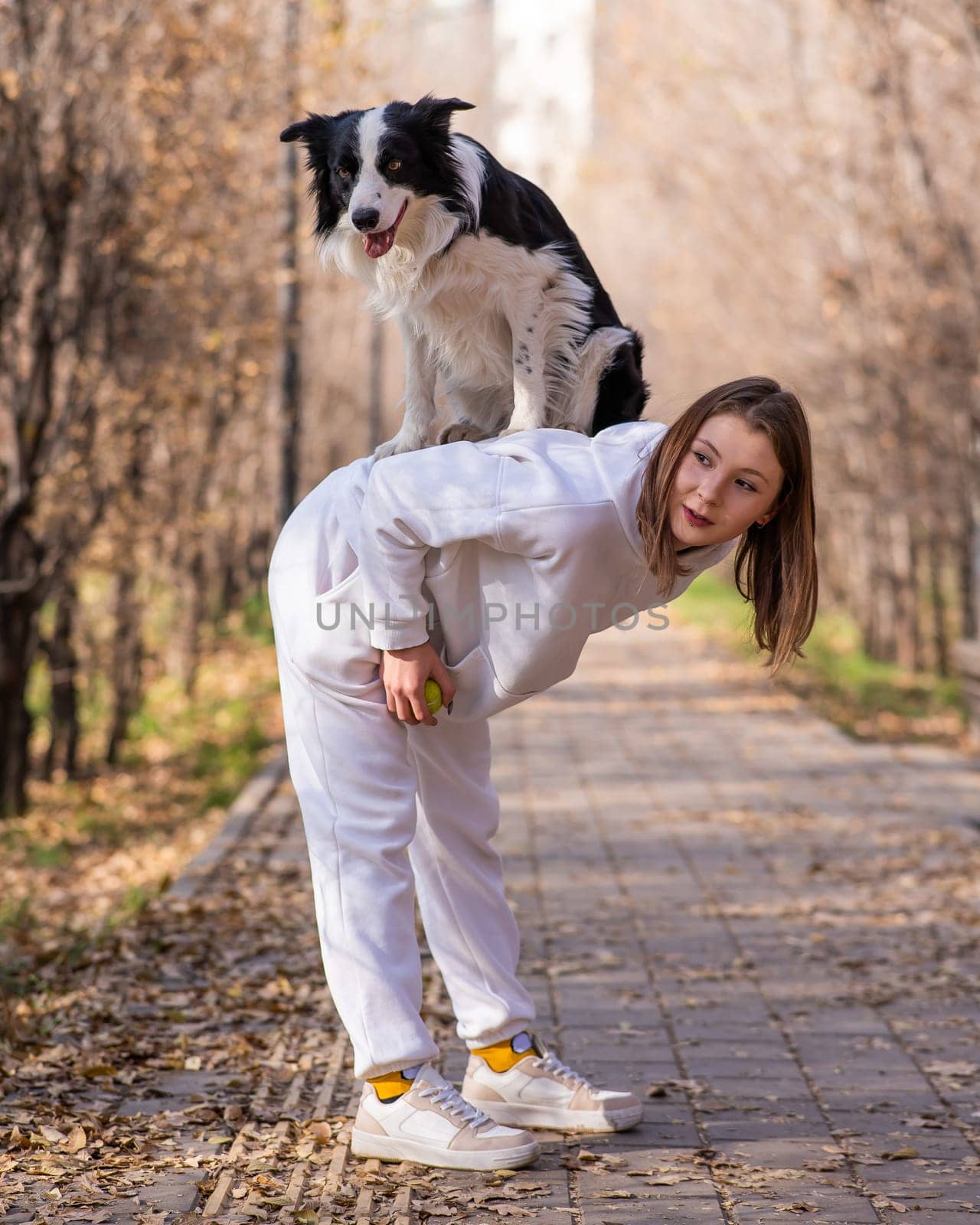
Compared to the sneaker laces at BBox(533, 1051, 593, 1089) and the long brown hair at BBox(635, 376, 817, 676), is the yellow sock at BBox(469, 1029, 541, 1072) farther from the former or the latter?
the long brown hair at BBox(635, 376, 817, 676)

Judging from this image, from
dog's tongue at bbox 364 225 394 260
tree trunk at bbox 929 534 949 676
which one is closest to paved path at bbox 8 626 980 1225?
dog's tongue at bbox 364 225 394 260

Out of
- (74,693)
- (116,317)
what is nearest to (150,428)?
(116,317)

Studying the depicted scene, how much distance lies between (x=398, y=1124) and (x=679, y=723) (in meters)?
8.46

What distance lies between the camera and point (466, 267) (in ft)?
11.0

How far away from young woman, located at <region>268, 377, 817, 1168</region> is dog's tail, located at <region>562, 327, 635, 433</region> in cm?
24

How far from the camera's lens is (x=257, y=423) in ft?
57.3

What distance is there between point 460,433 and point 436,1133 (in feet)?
5.73

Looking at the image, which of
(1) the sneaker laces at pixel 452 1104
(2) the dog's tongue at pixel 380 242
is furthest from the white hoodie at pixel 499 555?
(1) the sneaker laces at pixel 452 1104

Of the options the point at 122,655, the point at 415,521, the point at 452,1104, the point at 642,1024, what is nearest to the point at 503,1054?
the point at 452,1104

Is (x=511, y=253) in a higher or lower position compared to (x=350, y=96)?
lower

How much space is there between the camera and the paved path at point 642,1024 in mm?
3314

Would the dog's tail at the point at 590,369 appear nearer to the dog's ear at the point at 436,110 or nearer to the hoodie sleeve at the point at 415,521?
the hoodie sleeve at the point at 415,521

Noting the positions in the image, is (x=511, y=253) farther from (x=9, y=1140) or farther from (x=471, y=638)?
(x=9, y=1140)

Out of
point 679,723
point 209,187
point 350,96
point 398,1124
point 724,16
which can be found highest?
point 724,16
